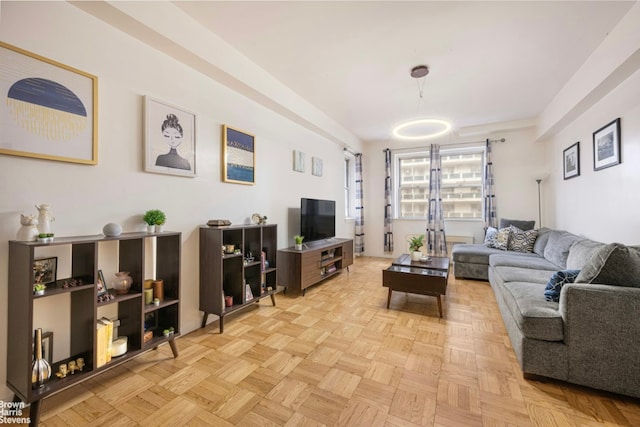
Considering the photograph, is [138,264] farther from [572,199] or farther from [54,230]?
[572,199]

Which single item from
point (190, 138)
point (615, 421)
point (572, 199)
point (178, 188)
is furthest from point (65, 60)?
point (572, 199)

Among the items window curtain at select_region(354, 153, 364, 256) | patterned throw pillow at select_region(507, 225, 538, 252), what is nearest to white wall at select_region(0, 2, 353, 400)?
window curtain at select_region(354, 153, 364, 256)

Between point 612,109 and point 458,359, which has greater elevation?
point 612,109

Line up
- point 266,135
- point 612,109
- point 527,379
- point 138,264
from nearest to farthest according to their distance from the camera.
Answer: point 527,379 < point 138,264 < point 612,109 < point 266,135

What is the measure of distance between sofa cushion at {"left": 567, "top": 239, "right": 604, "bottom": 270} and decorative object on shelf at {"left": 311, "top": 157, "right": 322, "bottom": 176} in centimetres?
346

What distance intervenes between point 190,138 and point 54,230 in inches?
48.3

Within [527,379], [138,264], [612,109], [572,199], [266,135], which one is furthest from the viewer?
[572,199]

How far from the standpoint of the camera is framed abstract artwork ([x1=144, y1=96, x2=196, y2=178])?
2.10 m

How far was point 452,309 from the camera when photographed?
117 inches

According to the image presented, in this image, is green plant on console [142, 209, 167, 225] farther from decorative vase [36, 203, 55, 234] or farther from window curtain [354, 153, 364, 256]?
window curtain [354, 153, 364, 256]

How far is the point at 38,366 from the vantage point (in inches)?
55.0

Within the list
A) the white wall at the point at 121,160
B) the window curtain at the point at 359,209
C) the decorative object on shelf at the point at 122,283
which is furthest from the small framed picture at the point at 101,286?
the window curtain at the point at 359,209

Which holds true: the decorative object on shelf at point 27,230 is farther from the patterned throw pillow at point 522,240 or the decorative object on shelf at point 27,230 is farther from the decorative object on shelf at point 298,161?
the patterned throw pillow at point 522,240

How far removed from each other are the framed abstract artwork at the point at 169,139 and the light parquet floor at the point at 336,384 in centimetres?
154
